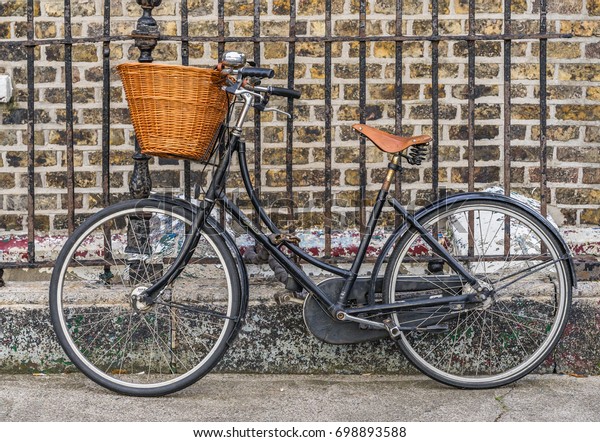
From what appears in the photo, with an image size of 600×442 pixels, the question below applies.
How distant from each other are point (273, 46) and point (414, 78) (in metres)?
0.74

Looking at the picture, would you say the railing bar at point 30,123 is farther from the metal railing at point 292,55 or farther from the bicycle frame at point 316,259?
the bicycle frame at point 316,259

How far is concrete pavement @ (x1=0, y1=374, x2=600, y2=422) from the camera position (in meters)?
3.26

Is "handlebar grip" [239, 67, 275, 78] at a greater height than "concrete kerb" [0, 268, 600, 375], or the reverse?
"handlebar grip" [239, 67, 275, 78]

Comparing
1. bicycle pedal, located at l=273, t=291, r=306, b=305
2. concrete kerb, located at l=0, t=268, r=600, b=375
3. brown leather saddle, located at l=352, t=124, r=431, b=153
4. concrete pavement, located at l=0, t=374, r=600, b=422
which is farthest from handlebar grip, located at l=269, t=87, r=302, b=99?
concrete pavement, located at l=0, t=374, r=600, b=422

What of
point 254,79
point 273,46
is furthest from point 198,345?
point 273,46

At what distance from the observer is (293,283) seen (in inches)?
141

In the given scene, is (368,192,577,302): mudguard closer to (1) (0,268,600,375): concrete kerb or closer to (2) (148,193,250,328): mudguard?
(1) (0,268,600,375): concrete kerb

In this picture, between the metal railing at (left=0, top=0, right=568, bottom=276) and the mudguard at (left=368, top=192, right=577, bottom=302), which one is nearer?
the mudguard at (left=368, top=192, right=577, bottom=302)

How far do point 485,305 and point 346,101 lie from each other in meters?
1.56

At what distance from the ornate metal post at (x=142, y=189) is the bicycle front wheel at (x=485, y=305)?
Answer: 980 mm

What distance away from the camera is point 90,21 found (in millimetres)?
4676

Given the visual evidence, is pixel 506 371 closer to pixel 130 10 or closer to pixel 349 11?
pixel 349 11

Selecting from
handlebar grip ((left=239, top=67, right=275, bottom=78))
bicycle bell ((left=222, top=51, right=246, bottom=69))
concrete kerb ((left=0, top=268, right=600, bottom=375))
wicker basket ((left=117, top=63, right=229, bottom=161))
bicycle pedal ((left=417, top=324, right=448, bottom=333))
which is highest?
bicycle bell ((left=222, top=51, right=246, bottom=69))
